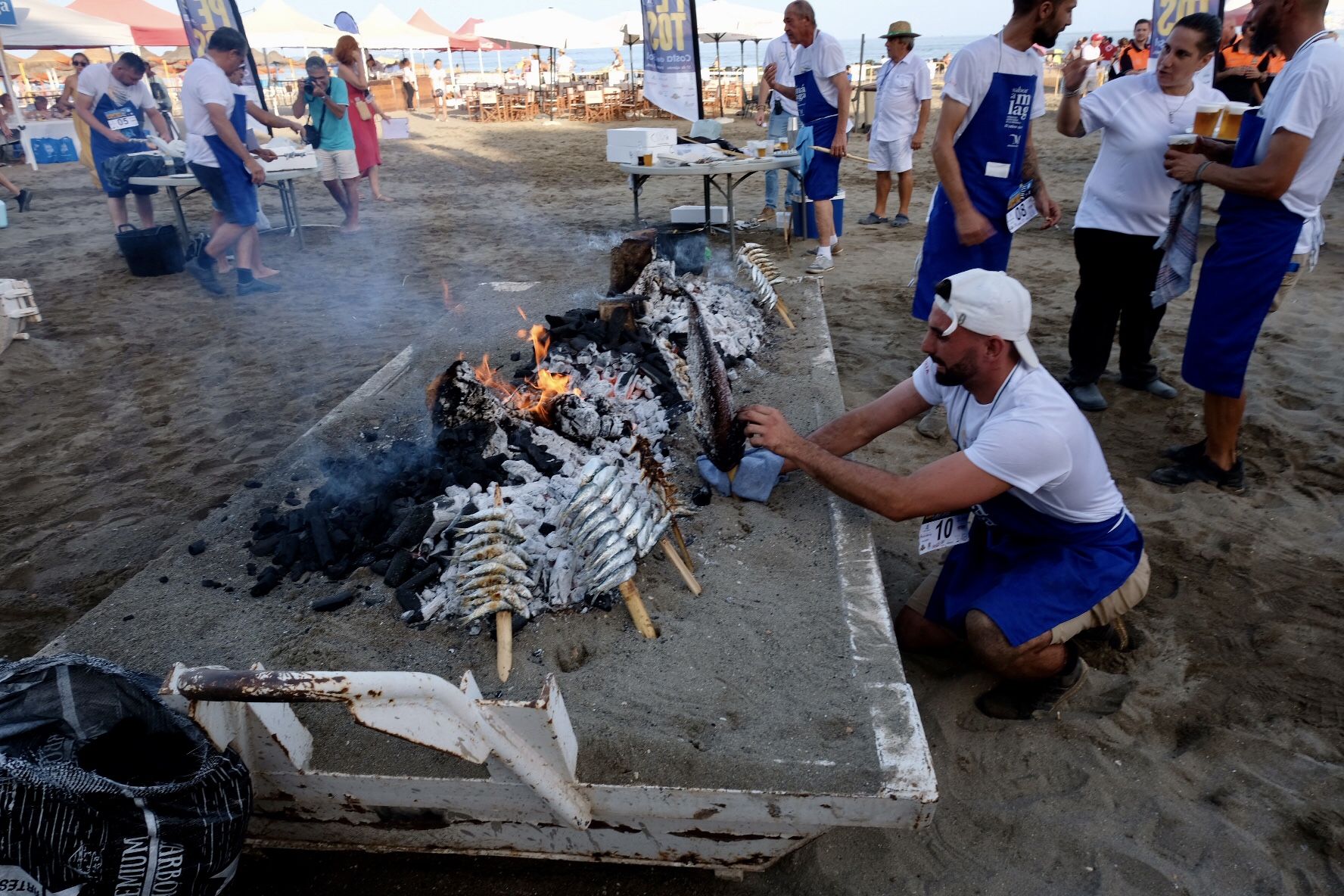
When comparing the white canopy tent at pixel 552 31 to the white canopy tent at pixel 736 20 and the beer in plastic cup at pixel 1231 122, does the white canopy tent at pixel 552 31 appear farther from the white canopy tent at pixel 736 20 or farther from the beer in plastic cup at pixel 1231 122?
the beer in plastic cup at pixel 1231 122

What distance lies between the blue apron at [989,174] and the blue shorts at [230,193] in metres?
6.61

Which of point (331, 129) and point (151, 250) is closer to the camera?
point (151, 250)

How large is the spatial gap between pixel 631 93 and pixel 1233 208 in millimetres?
24565

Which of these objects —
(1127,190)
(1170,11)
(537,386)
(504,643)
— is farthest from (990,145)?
(1170,11)

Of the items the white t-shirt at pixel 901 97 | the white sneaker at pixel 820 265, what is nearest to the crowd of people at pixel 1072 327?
the white sneaker at pixel 820 265

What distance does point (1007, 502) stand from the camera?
2.76 meters

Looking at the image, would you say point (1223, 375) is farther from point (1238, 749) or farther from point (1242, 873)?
point (1242, 873)

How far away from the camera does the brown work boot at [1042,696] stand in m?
2.73

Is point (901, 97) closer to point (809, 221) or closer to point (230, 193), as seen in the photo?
point (809, 221)

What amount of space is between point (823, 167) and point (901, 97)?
2.12 m

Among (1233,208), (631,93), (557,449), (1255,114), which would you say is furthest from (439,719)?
(631,93)

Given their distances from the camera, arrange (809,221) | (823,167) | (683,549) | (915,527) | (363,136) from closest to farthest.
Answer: (683,549) < (915,527) < (823,167) < (809,221) < (363,136)

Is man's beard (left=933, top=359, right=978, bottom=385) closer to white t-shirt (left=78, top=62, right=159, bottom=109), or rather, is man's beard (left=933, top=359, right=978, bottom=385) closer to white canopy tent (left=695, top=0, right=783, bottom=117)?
white t-shirt (left=78, top=62, right=159, bottom=109)

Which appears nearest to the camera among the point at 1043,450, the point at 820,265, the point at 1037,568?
the point at 1043,450
